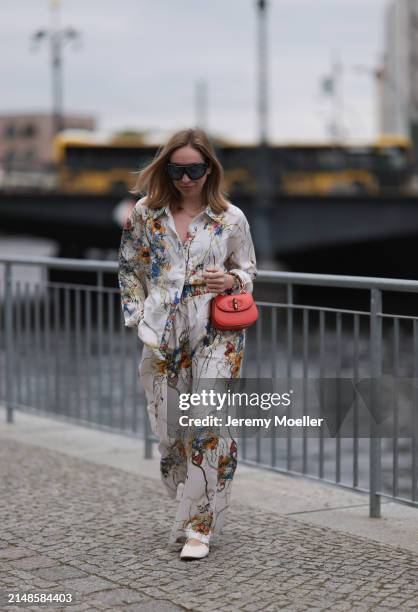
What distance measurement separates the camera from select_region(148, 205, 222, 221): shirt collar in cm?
460

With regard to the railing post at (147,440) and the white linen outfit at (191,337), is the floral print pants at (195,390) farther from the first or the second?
the railing post at (147,440)

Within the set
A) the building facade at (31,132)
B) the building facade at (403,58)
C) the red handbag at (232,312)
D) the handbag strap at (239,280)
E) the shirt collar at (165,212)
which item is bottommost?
the red handbag at (232,312)

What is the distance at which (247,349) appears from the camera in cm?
653

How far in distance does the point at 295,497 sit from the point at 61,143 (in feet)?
135

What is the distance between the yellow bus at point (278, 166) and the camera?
125ft


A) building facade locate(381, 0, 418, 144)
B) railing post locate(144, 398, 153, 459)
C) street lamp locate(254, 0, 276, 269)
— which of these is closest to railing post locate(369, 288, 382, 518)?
railing post locate(144, 398, 153, 459)

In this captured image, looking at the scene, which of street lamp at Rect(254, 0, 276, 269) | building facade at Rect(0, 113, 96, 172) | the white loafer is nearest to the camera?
the white loafer

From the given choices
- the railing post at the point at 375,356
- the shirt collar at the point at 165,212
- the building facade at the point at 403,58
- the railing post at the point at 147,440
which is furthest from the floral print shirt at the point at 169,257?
the building facade at the point at 403,58

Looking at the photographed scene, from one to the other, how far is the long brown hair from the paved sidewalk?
132 cm

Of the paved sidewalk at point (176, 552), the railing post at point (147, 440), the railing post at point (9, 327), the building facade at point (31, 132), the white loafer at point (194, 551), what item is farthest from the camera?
the building facade at point (31, 132)

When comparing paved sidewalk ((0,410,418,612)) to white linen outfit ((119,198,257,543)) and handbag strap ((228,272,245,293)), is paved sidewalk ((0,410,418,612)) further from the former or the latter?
handbag strap ((228,272,245,293))

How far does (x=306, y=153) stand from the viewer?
46.4 m

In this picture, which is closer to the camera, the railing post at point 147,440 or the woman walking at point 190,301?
the woman walking at point 190,301

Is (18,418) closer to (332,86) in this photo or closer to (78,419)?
(78,419)
